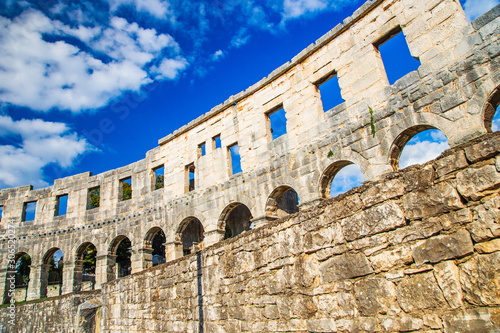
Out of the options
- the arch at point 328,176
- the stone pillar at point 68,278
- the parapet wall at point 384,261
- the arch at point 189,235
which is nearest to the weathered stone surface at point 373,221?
the parapet wall at point 384,261

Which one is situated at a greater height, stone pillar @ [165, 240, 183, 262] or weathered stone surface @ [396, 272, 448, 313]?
stone pillar @ [165, 240, 183, 262]

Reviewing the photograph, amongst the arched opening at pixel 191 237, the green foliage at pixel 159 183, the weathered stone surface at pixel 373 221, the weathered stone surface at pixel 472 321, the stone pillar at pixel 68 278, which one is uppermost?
the green foliage at pixel 159 183

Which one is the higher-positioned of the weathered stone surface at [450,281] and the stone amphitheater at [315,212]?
the stone amphitheater at [315,212]

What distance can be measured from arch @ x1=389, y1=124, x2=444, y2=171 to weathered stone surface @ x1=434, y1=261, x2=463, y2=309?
6876mm

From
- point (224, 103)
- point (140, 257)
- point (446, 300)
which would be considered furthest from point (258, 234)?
point (140, 257)

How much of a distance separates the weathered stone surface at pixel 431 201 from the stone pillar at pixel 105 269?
1701 cm

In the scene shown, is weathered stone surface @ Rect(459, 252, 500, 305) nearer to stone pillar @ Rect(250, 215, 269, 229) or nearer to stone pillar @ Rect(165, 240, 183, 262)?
stone pillar @ Rect(250, 215, 269, 229)

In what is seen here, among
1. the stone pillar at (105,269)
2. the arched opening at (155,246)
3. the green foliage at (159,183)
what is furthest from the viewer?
the green foliage at (159,183)

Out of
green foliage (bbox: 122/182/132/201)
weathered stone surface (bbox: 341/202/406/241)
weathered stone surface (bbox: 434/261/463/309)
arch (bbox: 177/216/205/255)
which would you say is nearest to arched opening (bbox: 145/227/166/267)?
arch (bbox: 177/216/205/255)

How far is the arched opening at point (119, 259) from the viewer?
17297 millimetres

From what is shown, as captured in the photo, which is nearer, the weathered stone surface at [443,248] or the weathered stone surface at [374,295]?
the weathered stone surface at [443,248]

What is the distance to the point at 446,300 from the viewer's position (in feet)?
8.89

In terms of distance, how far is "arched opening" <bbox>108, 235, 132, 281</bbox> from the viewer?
1730 cm

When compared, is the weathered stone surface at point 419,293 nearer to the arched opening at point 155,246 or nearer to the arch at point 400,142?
the arch at point 400,142
